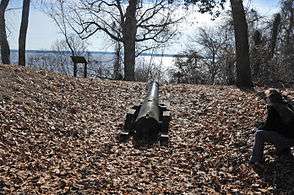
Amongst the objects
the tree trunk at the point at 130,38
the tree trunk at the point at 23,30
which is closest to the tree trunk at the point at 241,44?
the tree trunk at the point at 23,30

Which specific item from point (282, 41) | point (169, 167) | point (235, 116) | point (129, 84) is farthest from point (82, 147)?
point (282, 41)

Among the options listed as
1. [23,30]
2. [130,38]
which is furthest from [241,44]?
[130,38]

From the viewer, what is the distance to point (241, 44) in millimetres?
18625

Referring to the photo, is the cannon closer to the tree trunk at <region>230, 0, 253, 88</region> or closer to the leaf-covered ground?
the leaf-covered ground

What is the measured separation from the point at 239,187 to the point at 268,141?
1282 millimetres

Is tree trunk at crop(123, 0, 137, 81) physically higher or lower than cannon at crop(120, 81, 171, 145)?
higher

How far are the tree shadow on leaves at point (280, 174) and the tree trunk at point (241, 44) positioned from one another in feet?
31.1

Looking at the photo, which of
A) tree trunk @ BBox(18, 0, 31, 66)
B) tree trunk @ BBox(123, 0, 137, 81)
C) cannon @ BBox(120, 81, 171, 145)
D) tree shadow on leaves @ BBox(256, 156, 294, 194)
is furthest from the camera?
tree trunk @ BBox(123, 0, 137, 81)

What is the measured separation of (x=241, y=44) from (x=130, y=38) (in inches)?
579

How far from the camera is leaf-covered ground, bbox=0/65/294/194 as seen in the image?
8.66 meters

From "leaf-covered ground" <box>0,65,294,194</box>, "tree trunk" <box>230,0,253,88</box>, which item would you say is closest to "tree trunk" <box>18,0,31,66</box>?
"leaf-covered ground" <box>0,65,294,194</box>

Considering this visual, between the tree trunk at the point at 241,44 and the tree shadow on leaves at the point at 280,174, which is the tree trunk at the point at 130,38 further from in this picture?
the tree shadow on leaves at the point at 280,174

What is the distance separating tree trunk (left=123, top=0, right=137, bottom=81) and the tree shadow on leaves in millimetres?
21330

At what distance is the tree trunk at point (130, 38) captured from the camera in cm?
3073
